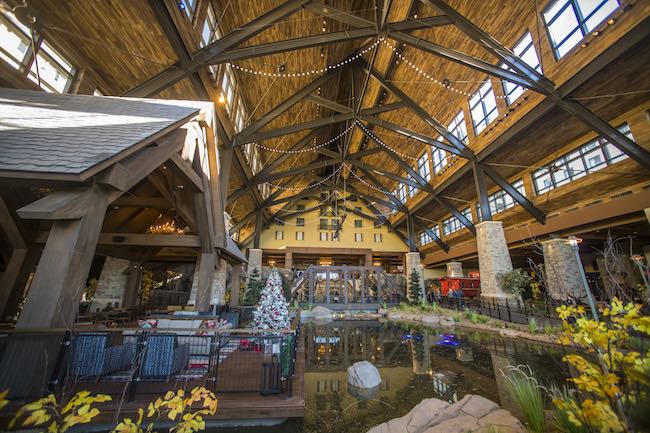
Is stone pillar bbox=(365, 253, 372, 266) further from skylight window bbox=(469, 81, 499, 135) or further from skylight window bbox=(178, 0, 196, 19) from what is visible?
skylight window bbox=(178, 0, 196, 19)

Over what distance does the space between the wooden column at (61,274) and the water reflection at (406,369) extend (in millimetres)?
3368

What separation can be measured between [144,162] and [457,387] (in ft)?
21.5

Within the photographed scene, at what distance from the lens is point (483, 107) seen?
13047 mm

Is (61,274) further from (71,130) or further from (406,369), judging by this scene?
(406,369)

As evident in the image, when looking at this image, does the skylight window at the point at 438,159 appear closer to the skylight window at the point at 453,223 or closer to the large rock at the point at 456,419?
the skylight window at the point at 453,223

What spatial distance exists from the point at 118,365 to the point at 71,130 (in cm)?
368

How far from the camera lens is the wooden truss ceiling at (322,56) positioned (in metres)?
6.91

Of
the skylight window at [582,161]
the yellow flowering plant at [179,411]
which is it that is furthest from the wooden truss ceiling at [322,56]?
the yellow flowering plant at [179,411]

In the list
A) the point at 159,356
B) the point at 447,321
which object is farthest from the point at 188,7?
the point at 447,321

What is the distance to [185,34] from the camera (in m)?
7.11

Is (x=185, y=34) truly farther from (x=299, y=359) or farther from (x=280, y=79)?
(x=299, y=359)

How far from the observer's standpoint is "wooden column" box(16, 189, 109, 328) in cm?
298

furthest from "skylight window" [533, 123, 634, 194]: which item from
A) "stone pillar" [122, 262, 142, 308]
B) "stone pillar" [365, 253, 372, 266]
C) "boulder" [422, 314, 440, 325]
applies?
"stone pillar" [122, 262, 142, 308]

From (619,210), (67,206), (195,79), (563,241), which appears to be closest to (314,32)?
(195,79)
